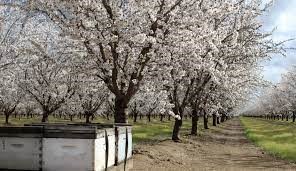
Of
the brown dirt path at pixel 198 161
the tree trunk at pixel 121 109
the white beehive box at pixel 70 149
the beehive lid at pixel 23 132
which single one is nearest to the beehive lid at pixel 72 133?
the white beehive box at pixel 70 149

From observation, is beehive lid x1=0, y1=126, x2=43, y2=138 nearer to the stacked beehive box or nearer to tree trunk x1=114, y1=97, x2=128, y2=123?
the stacked beehive box

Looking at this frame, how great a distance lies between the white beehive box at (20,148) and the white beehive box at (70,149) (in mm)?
219

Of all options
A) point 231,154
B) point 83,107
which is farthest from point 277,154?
point 83,107

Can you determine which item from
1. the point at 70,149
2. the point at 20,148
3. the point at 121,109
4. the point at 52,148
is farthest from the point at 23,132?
the point at 121,109

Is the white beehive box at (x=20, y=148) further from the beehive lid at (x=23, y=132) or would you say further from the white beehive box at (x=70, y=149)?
the white beehive box at (x=70, y=149)

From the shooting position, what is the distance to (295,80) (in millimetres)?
105438

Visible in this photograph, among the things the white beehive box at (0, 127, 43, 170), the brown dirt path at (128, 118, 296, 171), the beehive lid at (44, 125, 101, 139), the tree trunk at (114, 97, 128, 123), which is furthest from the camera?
the tree trunk at (114, 97, 128, 123)

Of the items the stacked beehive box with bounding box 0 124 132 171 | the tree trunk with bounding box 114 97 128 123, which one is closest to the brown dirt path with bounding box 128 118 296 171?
the tree trunk with bounding box 114 97 128 123

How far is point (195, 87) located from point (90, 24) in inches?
749

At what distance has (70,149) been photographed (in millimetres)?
13266

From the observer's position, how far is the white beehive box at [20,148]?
13.5 meters

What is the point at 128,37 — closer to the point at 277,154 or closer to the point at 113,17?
the point at 113,17

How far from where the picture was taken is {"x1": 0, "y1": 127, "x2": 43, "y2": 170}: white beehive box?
13.5 m

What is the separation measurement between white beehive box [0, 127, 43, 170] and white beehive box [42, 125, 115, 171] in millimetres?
219
